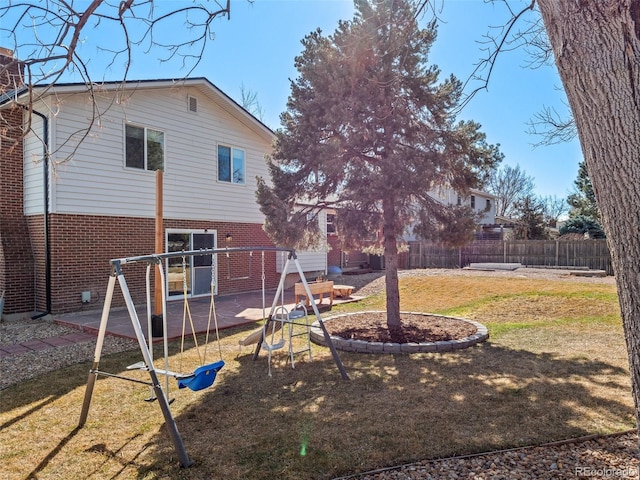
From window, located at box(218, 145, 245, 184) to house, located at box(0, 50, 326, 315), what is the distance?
1.3 inches

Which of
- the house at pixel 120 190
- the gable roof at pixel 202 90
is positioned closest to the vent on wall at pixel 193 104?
the house at pixel 120 190

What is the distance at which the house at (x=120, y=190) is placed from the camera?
9008 mm

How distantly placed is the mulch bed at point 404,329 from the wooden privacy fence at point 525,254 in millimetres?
11308

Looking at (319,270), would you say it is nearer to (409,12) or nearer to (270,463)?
(409,12)

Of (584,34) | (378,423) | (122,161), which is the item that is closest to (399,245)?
(378,423)

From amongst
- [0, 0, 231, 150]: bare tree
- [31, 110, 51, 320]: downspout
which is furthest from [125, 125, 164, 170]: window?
[0, 0, 231, 150]: bare tree

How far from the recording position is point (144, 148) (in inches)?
414

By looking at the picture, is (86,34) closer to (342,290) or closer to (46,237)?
(46,237)

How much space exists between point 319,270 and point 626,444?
13.1m

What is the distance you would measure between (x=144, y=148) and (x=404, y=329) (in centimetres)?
800

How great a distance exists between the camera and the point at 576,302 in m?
9.99

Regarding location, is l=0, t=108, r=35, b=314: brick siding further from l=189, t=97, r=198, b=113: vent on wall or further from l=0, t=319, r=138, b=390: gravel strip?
l=189, t=97, r=198, b=113: vent on wall

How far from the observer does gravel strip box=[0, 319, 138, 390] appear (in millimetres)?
5555

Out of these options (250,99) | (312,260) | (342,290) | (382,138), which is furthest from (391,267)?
(250,99)
